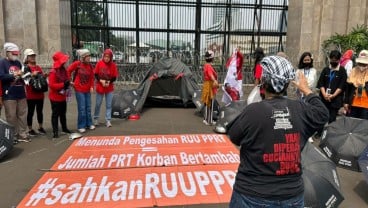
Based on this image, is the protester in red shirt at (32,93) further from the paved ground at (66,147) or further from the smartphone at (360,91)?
the smartphone at (360,91)

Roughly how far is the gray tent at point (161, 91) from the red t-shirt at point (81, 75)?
1646mm

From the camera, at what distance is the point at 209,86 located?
7973 millimetres

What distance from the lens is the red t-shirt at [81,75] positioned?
23.9 feet

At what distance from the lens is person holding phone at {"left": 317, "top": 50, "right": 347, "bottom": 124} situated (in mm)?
6566

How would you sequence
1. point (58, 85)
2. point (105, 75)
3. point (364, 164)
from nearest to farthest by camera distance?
1. point (364, 164)
2. point (58, 85)
3. point (105, 75)

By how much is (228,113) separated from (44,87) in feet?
12.4

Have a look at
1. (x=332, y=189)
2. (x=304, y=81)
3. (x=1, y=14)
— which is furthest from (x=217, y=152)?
(x=1, y=14)

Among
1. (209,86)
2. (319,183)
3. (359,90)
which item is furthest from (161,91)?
(319,183)

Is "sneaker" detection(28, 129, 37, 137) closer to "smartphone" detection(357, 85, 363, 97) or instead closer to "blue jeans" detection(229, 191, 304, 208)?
"blue jeans" detection(229, 191, 304, 208)

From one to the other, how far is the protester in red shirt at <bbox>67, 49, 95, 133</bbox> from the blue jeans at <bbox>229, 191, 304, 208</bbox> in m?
5.72

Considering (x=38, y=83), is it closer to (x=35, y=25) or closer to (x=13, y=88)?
(x=13, y=88)

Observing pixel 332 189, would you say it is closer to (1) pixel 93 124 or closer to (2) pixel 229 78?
(2) pixel 229 78

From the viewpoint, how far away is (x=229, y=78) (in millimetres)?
7992

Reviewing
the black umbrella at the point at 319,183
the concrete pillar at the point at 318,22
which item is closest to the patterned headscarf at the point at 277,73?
the black umbrella at the point at 319,183
